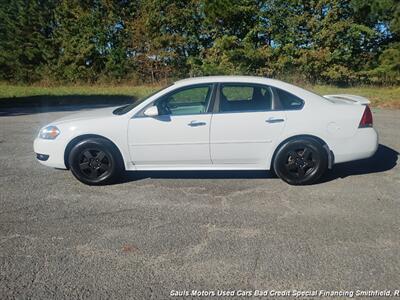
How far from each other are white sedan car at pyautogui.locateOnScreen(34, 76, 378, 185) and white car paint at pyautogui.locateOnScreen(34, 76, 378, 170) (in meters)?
0.01

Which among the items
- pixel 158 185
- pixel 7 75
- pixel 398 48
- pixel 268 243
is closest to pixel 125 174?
pixel 158 185

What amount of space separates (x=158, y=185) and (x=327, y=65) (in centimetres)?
1795

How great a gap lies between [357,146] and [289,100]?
110 cm

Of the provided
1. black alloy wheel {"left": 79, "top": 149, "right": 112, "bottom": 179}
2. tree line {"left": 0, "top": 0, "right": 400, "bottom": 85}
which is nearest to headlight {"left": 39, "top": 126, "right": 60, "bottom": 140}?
black alloy wheel {"left": 79, "top": 149, "right": 112, "bottom": 179}

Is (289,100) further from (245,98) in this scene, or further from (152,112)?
(152,112)

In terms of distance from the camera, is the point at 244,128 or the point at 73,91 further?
the point at 73,91

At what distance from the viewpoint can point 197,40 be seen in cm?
2098

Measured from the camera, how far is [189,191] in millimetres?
4391

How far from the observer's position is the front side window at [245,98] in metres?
4.53

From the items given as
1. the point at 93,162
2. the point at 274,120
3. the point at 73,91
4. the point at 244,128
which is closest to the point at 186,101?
the point at 244,128

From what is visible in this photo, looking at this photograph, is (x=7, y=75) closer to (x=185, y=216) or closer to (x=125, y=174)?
(x=125, y=174)

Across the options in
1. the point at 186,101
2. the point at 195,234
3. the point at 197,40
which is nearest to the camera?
the point at 195,234

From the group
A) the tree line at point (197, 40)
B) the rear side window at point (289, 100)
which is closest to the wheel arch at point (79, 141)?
the rear side window at point (289, 100)

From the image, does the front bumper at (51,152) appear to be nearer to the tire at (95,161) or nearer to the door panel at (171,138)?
the tire at (95,161)
